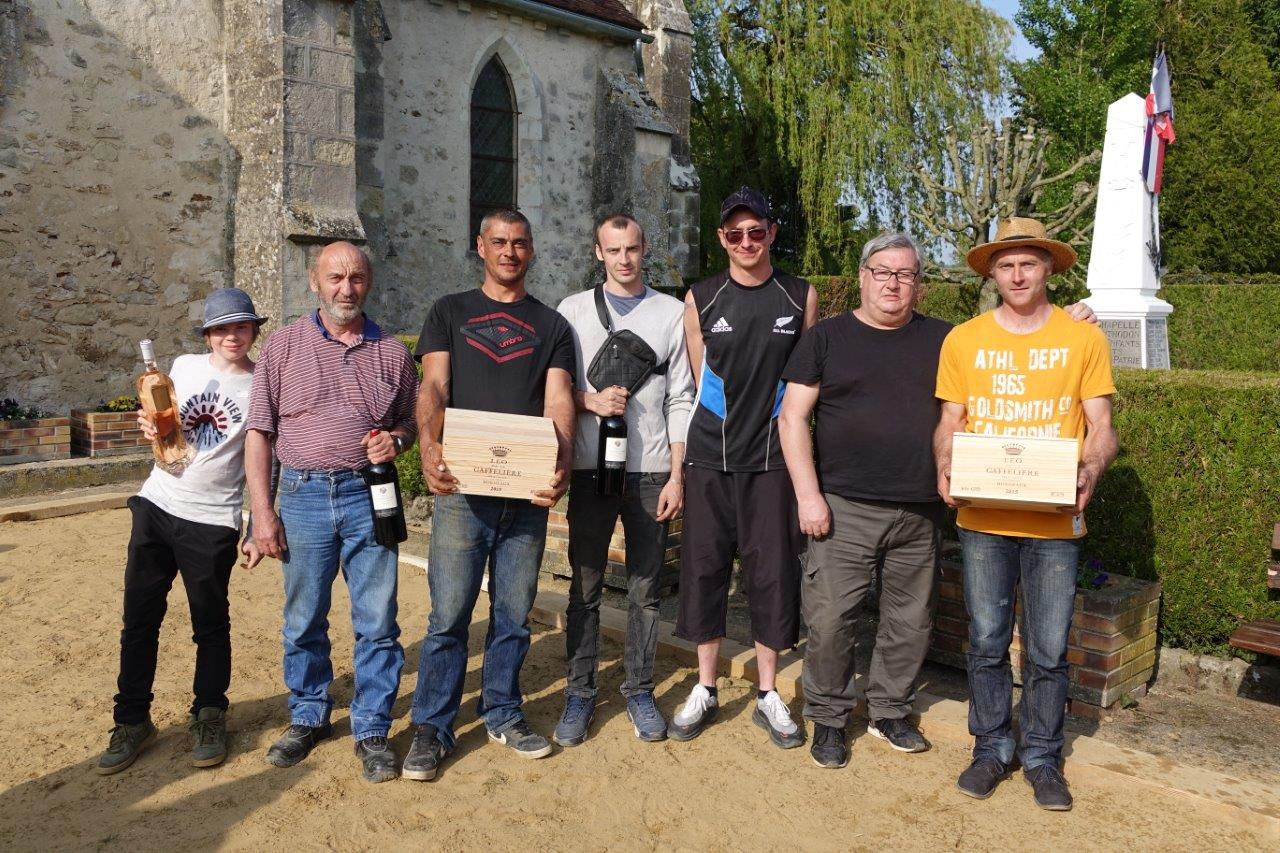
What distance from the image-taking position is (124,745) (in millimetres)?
3545

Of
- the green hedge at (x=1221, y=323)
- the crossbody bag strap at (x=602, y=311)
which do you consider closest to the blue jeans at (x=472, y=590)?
the crossbody bag strap at (x=602, y=311)

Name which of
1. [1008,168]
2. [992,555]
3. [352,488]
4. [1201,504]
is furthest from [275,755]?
[1008,168]

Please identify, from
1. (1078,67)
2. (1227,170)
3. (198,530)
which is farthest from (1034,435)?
(1078,67)

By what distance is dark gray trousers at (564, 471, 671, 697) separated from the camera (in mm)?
3762

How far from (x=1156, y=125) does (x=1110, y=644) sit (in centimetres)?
752

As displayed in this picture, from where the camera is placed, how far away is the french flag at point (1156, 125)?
9.55m

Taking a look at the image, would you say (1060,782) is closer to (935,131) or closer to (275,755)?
(275,755)

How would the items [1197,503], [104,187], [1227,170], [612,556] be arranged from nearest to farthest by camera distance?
[1197,503] < [612,556] < [104,187] < [1227,170]

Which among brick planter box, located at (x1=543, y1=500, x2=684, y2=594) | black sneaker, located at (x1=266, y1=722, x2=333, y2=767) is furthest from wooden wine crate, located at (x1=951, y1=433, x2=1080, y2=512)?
brick planter box, located at (x1=543, y1=500, x2=684, y2=594)

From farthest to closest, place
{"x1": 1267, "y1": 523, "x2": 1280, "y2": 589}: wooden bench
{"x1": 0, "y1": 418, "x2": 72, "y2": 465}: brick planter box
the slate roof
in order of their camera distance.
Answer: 1. the slate roof
2. {"x1": 0, "y1": 418, "x2": 72, "y2": 465}: brick planter box
3. {"x1": 1267, "y1": 523, "x2": 1280, "y2": 589}: wooden bench

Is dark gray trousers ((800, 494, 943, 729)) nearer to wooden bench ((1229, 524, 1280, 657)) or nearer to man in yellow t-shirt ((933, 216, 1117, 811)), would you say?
man in yellow t-shirt ((933, 216, 1117, 811))

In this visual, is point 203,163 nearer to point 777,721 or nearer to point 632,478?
point 632,478

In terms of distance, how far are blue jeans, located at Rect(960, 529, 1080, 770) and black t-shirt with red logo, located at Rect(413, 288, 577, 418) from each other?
5.30ft

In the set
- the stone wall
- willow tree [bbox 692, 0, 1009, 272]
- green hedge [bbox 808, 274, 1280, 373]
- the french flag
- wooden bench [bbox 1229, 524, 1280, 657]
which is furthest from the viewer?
willow tree [bbox 692, 0, 1009, 272]
